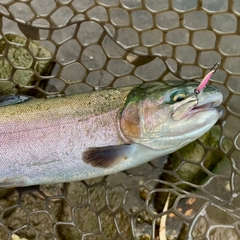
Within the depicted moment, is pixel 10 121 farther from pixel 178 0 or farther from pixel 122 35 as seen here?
pixel 178 0

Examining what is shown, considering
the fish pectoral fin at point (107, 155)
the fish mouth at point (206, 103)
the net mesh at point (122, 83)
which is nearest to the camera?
the fish mouth at point (206, 103)

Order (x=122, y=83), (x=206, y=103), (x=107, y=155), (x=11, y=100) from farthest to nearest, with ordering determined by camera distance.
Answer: (x=122, y=83), (x=11, y=100), (x=107, y=155), (x=206, y=103)

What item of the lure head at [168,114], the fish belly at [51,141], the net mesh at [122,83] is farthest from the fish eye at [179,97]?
the net mesh at [122,83]

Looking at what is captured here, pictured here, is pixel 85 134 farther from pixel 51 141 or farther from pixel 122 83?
pixel 122 83

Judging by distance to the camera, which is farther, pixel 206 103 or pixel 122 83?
pixel 122 83

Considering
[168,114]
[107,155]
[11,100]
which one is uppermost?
[168,114]

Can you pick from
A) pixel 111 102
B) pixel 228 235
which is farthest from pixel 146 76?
pixel 228 235

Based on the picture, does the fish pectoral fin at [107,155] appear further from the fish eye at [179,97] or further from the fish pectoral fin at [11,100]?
the fish pectoral fin at [11,100]

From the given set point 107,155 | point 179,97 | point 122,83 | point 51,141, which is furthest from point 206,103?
point 122,83
